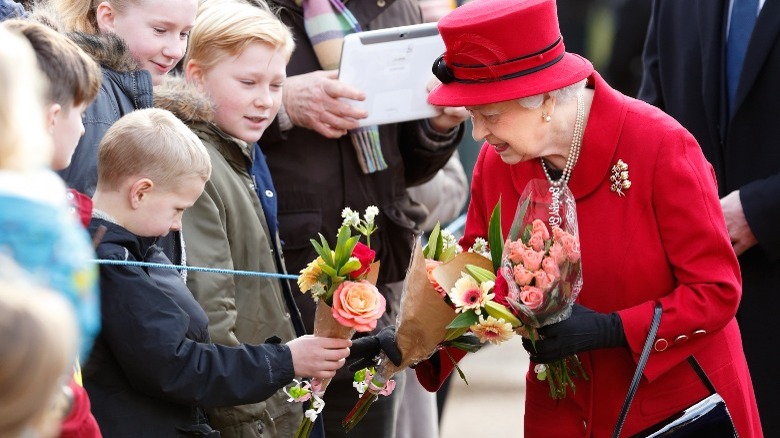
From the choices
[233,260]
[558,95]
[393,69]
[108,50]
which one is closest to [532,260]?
[558,95]

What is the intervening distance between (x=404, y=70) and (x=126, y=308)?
170 centimetres

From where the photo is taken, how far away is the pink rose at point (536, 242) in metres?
2.86

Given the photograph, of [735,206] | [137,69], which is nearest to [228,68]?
[137,69]

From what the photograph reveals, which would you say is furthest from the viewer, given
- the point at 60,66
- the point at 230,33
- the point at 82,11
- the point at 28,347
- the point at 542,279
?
the point at 230,33

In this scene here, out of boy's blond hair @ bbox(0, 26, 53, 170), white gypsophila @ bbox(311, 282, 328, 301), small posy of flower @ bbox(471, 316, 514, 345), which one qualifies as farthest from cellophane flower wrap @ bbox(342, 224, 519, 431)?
boy's blond hair @ bbox(0, 26, 53, 170)

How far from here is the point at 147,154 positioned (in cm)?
284

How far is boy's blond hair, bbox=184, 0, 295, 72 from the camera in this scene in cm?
365

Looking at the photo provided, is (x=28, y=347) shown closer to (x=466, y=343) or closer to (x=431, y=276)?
(x=431, y=276)

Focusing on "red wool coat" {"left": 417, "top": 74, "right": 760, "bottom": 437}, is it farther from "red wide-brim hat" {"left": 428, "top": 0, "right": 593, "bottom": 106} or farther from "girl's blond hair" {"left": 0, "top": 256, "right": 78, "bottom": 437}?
"girl's blond hair" {"left": 0, "top": 256, "right": 78, "bottom": 437}

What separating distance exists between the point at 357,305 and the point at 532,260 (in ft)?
1.43

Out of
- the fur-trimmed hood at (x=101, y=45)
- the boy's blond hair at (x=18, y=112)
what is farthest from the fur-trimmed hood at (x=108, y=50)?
the boy's blond hair at (x=18, y=112)

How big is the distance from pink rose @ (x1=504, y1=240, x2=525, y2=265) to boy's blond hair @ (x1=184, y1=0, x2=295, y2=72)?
3.93ft

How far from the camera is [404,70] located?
13.4 ft

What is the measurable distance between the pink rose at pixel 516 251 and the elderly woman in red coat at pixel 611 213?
0.70ft
